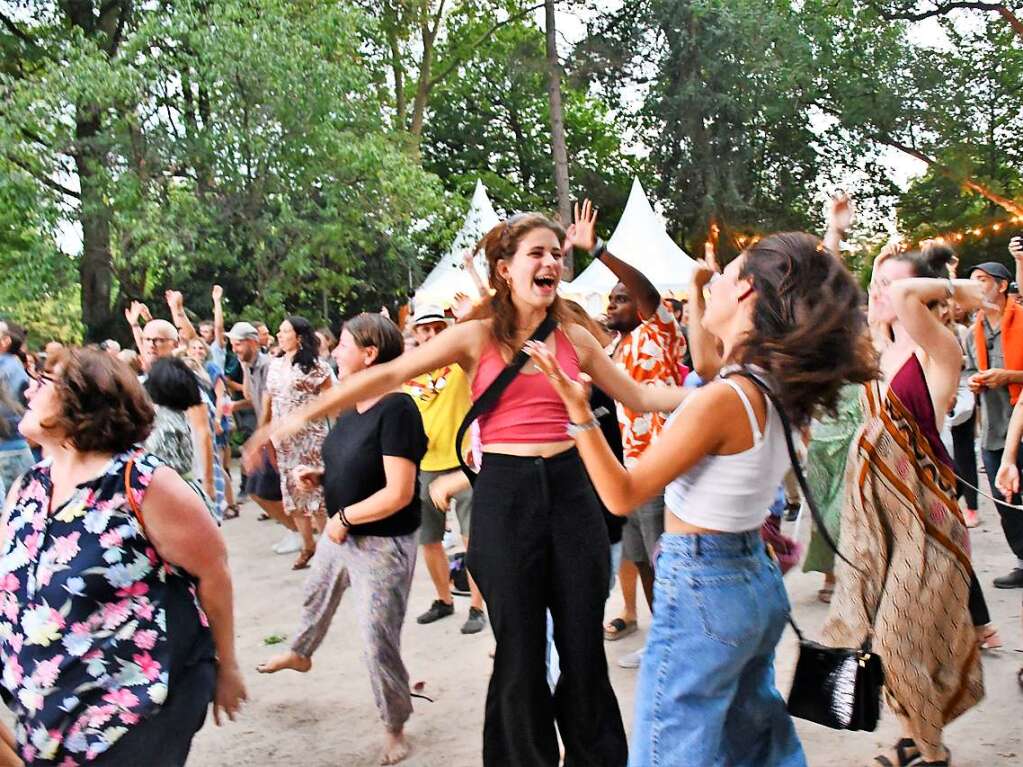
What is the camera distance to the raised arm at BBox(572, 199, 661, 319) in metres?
4.11

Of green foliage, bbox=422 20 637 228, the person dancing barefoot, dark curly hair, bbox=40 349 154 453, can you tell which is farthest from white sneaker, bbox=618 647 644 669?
green foliage, bbox=422 20 637 228

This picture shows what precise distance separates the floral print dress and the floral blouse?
528 cm

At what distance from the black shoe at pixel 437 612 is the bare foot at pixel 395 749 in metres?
2.00

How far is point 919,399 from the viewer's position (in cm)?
373

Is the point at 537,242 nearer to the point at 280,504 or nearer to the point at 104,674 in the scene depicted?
the point at 104,674

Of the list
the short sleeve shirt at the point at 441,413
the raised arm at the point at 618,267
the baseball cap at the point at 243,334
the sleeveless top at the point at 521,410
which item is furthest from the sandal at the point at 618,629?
the baseball cap at the point at 243,334

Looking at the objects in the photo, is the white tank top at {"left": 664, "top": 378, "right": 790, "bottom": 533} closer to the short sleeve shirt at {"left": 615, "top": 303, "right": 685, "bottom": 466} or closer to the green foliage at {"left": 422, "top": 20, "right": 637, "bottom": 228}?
the short sleeve shirt at {"left": 615, "top": 303, "right": 685, "bottom": 466}

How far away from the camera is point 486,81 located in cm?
3356

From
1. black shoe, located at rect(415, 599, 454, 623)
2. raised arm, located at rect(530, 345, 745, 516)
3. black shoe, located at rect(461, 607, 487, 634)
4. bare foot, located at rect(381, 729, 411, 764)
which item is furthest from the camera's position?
black shoe, located at rect(415, 599, 454, 623)

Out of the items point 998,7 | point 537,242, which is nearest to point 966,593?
point 537,242

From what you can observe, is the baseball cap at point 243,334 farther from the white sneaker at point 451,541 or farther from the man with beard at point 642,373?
the man with beard at point 642,373

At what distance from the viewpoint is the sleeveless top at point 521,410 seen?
348cm

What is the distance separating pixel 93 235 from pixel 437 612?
12.6 m

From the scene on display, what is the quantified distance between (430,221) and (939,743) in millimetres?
15400
